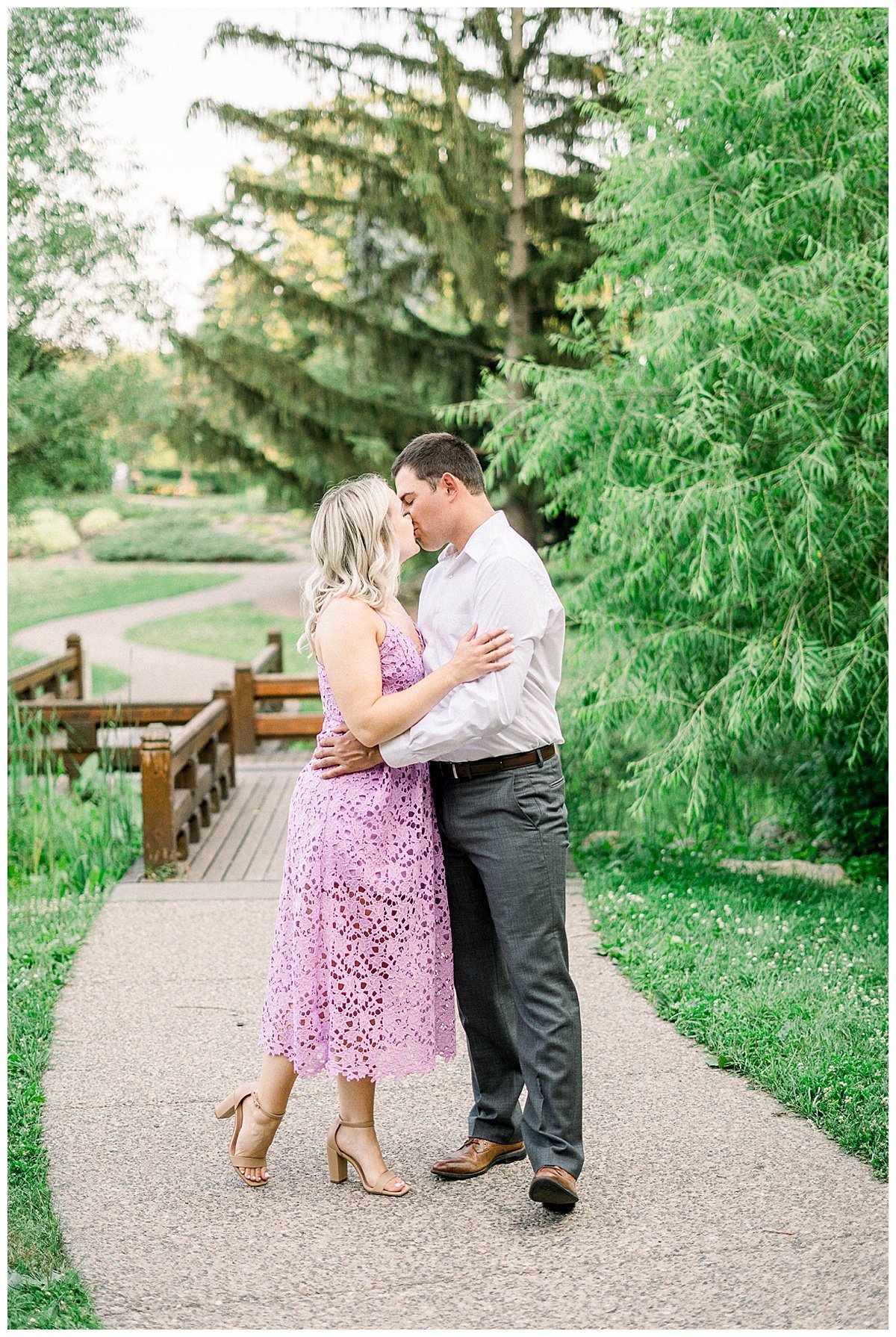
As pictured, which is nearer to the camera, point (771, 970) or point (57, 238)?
point (771, 970)

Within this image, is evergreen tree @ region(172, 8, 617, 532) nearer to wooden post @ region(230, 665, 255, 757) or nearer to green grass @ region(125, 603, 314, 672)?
wooden post @ region(230, 665, 255, 757)

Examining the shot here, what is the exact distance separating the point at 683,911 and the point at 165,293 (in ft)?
28.3

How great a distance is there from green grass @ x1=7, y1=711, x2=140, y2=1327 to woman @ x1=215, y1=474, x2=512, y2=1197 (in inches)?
25.9

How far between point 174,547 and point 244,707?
2027cm

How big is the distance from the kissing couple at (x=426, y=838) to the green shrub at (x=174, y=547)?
87.5ft

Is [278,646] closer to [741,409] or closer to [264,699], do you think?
[264,699]

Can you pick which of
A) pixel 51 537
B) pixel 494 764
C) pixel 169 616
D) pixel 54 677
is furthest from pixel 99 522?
pixel 494 764

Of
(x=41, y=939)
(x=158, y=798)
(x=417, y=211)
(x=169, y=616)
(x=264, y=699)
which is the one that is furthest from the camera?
(x=169, y=616)

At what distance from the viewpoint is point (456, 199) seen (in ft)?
40.8

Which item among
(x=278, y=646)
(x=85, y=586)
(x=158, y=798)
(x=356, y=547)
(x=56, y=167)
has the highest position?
(x=56, y=167)

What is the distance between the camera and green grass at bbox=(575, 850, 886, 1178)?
3.73 m

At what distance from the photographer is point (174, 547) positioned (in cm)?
2933

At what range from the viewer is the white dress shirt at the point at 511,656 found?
2.89 metres

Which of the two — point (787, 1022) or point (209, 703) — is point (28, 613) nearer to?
point (209, 703)
